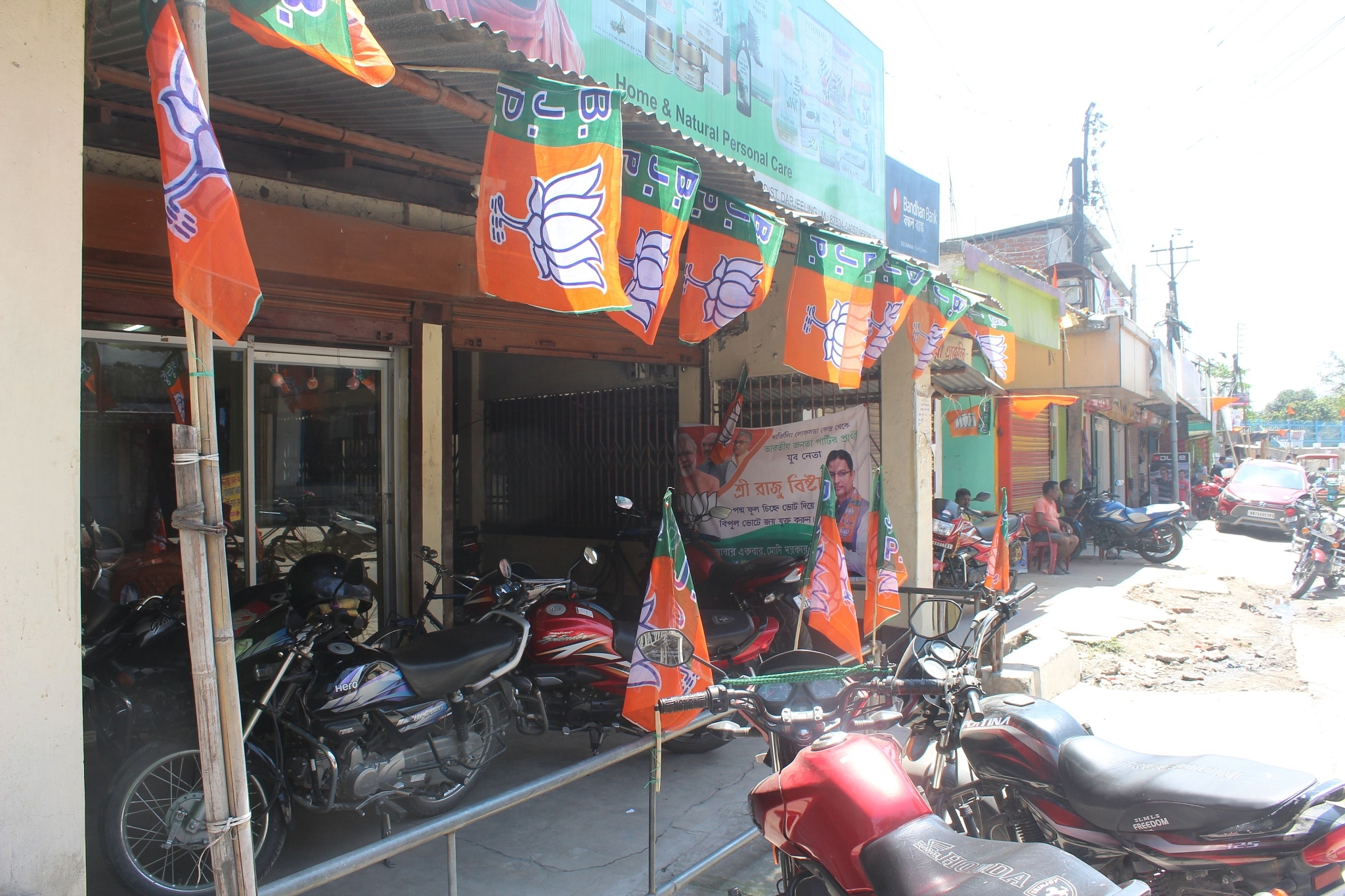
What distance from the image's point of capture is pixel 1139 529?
537 inches

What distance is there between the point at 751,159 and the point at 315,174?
392cm

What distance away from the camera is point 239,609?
13.3ft

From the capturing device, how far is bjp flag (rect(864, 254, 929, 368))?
5.29 m

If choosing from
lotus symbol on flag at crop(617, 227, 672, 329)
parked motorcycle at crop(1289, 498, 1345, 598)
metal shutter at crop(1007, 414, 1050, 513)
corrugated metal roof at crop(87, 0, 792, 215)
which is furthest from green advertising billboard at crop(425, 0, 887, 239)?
metal shutter at crop(1007, 414, 1050, 513)

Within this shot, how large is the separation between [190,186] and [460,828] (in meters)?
1.99

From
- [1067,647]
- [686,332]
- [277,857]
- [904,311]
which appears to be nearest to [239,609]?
[277,857]

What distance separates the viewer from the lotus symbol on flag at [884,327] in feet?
17.4

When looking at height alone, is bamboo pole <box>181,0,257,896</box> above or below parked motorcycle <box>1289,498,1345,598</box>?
above

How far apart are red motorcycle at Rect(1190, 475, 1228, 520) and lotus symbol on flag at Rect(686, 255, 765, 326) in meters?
22.7

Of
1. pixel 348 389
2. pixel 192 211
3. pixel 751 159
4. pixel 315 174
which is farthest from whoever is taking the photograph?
pixel 751 159

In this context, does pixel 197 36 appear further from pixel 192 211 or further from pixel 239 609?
pixel 239 609

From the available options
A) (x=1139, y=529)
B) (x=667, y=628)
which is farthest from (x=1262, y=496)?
(x=667, y=628)

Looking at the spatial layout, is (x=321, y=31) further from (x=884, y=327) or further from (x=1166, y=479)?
(x=1166, y=479)

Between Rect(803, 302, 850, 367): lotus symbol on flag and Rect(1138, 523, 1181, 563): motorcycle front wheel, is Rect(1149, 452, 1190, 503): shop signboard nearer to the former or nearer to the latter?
Rect(1138, 523, 1181, 563): motorcycle front wheel
